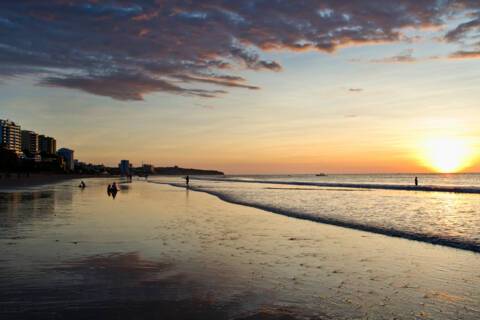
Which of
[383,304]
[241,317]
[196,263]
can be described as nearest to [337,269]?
[383,304]

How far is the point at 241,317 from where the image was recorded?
7148 millimetres

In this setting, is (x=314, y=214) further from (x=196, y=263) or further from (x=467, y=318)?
(x=467, y=318)

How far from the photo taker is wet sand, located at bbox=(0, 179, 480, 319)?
297 inches

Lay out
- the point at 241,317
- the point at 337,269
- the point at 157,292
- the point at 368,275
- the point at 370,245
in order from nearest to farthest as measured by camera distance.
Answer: the point at 241,317
the point at 157,292
the point at 368,275
the point at 337,269
the point at 370,245

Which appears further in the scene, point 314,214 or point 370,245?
point 314,214

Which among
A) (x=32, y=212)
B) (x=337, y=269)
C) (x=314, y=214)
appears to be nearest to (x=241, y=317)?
(x=337, y=269)

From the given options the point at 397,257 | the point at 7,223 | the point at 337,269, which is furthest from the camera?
the point at 7,223

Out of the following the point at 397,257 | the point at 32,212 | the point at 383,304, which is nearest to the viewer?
the point at 383,304

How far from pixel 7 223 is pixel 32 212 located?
561cm

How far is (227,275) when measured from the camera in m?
10.3

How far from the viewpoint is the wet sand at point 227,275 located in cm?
754

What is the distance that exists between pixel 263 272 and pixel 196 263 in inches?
84.7

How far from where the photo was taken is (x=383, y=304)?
8.05 meters

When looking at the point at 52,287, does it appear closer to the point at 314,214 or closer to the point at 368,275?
the point at 368,275
